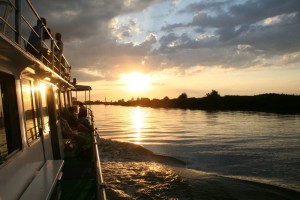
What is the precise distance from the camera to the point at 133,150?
22.8 meters

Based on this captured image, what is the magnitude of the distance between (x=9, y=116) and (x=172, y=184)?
9802mm

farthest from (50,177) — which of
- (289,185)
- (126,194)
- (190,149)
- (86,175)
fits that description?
(190,149)

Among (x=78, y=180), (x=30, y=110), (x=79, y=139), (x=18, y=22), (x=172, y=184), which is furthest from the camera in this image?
(x=172, y=184)

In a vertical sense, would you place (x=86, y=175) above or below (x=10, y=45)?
below

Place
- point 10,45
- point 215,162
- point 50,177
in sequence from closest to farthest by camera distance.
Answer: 1. point 10,45
2. point 50,177
3. point 215,162

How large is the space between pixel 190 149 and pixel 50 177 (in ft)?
60.0

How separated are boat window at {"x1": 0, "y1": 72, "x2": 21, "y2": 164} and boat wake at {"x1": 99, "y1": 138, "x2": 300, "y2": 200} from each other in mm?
7034

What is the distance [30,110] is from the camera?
7.00 metres

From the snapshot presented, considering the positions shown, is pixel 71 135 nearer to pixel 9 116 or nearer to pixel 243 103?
pixel 9 116

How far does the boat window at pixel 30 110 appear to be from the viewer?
6.49m

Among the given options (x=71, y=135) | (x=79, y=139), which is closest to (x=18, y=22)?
(x=79, y=139)

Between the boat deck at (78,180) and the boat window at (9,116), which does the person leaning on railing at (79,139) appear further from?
the boat window at (9,116)

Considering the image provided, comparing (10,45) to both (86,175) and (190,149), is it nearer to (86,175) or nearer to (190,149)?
(86,175)

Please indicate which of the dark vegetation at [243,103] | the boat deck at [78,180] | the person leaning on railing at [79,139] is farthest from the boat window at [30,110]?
the dark vegetation at [243,103]
